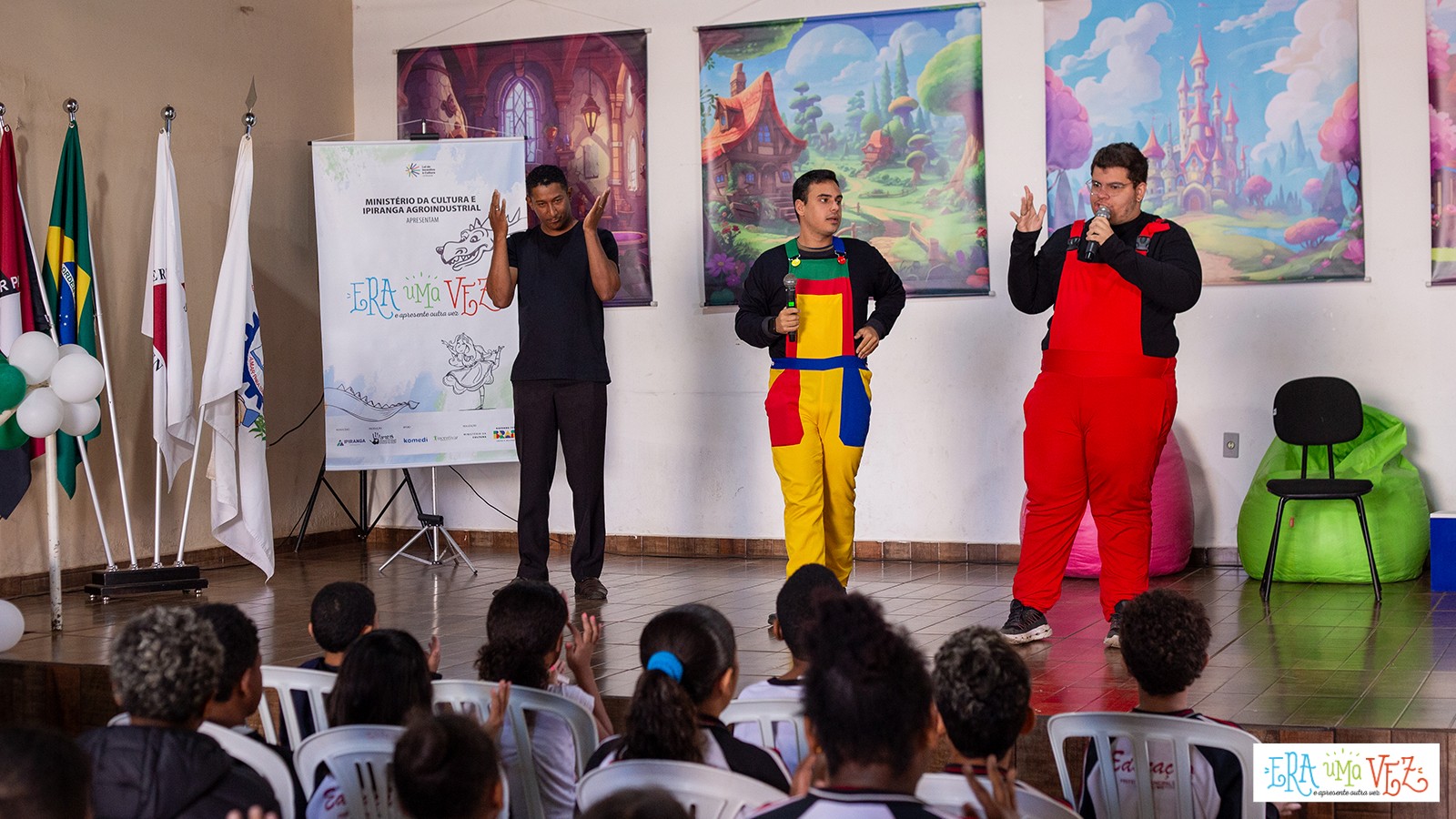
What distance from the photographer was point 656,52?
718 cm

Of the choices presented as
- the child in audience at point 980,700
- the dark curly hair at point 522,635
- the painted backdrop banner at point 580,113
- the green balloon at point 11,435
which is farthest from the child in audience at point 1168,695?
the painted backdrop banner at point 580,113

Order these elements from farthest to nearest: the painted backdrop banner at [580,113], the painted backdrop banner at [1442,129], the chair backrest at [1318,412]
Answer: the painted backdrop banner at [580,113], the painted backdrop banner at [1442,129], the chair backrest at [1318,412]

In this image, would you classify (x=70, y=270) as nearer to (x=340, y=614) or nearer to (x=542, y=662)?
(x=340, y=614)

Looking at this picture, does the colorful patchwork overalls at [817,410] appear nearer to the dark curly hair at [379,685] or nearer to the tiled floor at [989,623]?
the tiled floor at [989,623]

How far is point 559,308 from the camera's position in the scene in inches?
217

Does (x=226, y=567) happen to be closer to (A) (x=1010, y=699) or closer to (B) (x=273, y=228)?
(B) (x=273, y=228)

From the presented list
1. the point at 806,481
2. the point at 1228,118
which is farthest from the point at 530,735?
the point at 1228,118

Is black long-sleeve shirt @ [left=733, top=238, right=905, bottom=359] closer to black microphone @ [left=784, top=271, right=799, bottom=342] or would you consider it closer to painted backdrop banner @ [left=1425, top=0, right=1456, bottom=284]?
black microphone @ [left=784, top=271, right=799, bottom=342]

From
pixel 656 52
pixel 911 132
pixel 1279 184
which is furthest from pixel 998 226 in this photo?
pixel 656 52

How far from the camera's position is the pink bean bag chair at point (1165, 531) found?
6.04 m

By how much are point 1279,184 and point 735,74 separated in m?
2.65

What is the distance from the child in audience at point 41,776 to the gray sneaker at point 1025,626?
3.23 m

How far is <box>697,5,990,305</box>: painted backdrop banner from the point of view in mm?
6660

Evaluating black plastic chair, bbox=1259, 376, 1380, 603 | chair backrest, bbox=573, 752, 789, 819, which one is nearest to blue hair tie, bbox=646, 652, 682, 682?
chair backrest, bbox=573, 752, 789, 819
